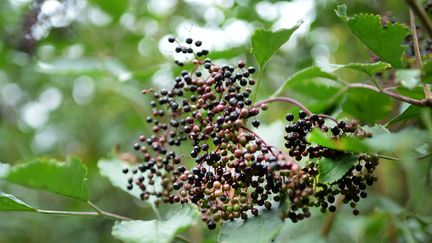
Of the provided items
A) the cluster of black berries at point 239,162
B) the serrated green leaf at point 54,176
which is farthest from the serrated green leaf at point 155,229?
the serrated green leaf at point 54,176

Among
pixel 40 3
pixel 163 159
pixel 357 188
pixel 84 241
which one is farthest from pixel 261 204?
pixel 84 241

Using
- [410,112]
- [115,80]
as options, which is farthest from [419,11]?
[115,80]

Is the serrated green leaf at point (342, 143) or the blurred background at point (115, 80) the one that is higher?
the blurred background at point (115, 80)

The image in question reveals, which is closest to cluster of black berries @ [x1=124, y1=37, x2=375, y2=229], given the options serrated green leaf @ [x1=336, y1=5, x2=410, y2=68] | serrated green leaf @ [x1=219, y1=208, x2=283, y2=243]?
serrated green leaf @ [x1=219, y1=208, x2=283, y2=243]

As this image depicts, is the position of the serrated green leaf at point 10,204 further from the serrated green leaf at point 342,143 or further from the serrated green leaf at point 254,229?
the serrated green leaf at point 342,143

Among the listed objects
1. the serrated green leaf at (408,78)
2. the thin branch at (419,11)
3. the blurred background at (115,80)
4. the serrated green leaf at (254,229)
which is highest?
the blurred background at (115,80)

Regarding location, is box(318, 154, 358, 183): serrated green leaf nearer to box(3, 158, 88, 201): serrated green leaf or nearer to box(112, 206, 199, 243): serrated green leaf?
box(112, 206, 199, 243): serrated green leaf
